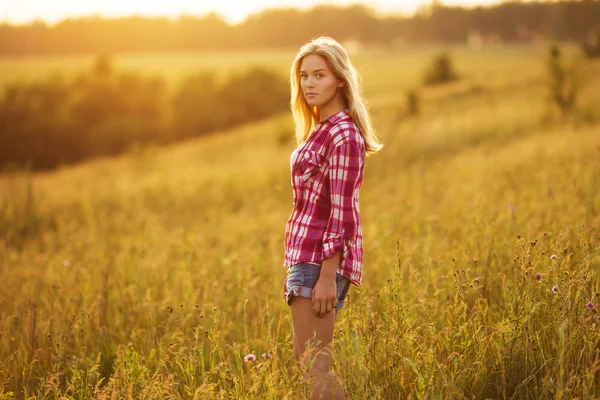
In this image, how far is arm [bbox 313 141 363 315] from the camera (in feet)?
7.75

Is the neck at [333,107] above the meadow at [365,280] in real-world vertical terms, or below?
above

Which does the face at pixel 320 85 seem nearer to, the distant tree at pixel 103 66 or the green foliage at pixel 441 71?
the green foliage at pixel 441 71

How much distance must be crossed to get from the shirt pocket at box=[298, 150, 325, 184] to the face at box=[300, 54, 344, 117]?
0.90ft

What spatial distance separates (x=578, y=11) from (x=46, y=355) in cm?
7717

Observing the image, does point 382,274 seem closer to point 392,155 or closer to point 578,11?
point 392,155

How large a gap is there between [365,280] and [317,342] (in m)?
1.91

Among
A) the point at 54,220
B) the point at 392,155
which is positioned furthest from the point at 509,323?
the point at 392,155

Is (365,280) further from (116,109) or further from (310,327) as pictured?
(116,109)

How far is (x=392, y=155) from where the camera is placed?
11.8 metres

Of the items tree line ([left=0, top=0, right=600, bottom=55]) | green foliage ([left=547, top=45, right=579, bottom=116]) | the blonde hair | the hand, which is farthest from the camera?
tree line ([left=0, top=0, right=600, bottom=55])

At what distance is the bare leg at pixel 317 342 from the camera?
2375mm

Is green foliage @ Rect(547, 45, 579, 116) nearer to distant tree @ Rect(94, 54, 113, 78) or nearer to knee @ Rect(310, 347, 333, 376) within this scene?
knee @ Rect(310, 347, 333, 376)

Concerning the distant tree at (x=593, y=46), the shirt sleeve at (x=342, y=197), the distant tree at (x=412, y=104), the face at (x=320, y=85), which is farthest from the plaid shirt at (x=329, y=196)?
the distant tree at (x=593, y=46)

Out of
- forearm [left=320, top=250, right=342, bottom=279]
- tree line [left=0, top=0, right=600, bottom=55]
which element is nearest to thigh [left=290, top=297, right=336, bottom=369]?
forearm [left=320, top=250, right=342, bottom=279]
